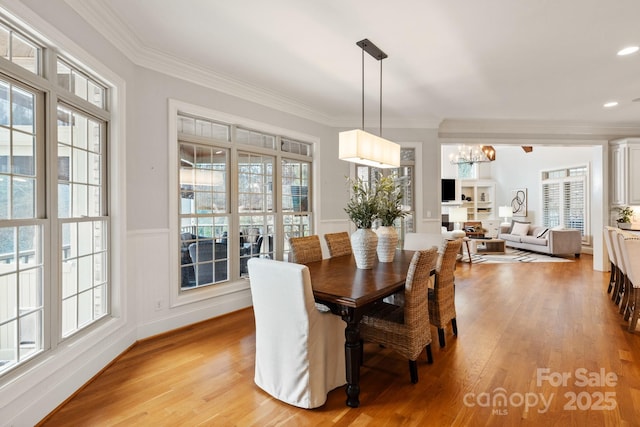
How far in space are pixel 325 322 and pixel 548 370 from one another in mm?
1814

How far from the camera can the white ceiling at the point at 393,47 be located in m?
2.51

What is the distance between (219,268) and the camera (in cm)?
396

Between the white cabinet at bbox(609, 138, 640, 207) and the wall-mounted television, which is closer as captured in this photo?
the white cabinet at bbox(609, 138, 640, 207)

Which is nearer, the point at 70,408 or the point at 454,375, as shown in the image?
the point at 70,408

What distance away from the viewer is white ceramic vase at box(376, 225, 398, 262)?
3.18 m

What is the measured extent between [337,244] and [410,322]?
5.08ft

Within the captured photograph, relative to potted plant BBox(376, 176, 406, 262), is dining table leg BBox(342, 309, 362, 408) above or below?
below

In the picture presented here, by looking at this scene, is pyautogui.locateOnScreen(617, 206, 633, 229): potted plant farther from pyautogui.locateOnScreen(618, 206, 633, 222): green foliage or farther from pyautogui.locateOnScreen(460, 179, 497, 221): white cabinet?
pyautogui.locateOnScreen(460, 179, 497, 221): white cabinet

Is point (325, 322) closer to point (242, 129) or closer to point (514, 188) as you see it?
point (242, 129)

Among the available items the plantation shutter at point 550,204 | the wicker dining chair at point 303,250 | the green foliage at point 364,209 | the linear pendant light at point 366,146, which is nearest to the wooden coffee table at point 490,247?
the plantation shutter at point 550,204

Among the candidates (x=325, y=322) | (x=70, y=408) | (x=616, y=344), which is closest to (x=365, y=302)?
(x=325, y=322)

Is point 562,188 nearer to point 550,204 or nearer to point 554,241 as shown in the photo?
point 550,204

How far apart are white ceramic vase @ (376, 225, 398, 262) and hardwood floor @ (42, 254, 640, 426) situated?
82 centimetres

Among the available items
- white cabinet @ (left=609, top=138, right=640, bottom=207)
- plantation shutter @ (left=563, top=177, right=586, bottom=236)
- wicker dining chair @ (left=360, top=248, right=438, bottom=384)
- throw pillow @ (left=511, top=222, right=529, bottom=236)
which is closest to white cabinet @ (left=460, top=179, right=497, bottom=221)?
throw pillow @ (left=511, top=222, right=529, bottom=236)
